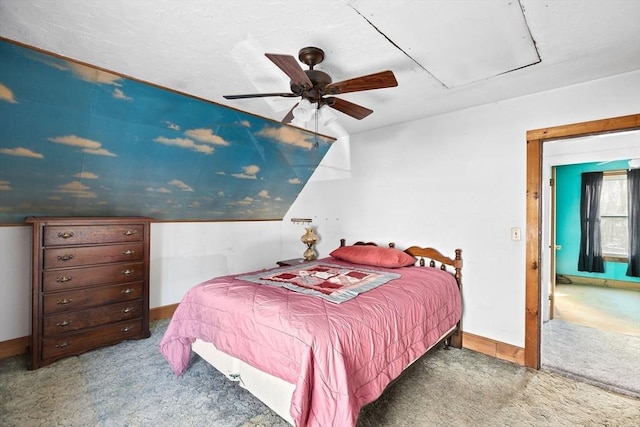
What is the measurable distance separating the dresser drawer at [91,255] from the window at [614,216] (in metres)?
7.24

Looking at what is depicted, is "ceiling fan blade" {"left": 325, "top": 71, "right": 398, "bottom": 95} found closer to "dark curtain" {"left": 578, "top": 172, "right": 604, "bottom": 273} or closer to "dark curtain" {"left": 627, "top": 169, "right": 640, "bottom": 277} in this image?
"dark curtain" {"left": 578, "top": 172, "right": 604, "bottom": 273}

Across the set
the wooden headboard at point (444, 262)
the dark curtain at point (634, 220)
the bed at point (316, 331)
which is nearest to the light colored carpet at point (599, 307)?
the dark curtain at point (634, 220)

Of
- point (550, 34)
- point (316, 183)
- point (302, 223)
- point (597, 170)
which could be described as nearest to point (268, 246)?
point (302, 223)

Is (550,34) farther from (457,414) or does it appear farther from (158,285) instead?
(158,285)

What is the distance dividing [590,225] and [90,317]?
743cm

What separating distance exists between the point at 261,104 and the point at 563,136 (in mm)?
2630

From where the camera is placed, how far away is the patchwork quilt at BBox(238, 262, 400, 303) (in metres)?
2.11

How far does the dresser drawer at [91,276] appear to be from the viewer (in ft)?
8.27

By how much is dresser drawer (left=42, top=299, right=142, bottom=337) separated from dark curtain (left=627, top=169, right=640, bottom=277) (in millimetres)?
7324

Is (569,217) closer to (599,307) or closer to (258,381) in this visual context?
(599,307)

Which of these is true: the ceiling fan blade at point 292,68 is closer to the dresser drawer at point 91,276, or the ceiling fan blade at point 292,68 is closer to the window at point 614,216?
the dresser drawer at point 91,276

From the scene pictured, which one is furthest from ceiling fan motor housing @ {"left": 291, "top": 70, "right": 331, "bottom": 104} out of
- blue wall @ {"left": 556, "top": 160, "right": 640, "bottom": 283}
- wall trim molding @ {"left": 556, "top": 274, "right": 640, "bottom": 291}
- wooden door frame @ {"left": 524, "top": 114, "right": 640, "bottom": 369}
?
wall trim molding @ {"left": 556, "top": 274, "right": 640, "bottom": 291}

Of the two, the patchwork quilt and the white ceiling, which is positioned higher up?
the white ceiling

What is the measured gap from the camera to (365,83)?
183 centimetres
